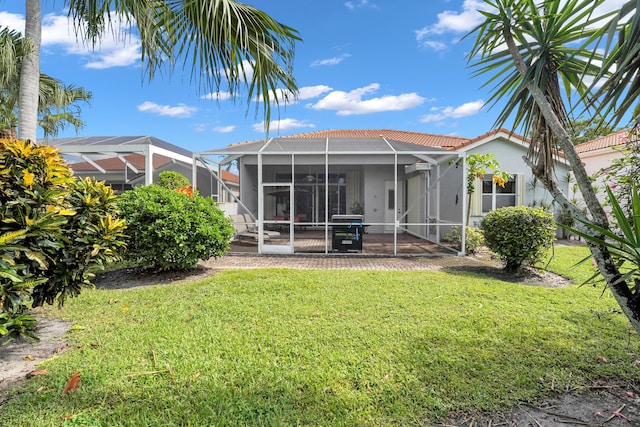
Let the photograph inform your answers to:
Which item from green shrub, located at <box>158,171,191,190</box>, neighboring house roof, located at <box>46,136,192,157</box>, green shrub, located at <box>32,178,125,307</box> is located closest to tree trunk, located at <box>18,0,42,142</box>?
green shrub, located at <box>32,178,125,307</box>

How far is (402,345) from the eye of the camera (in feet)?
12.6

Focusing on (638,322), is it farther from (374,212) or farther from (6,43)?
(374,212)

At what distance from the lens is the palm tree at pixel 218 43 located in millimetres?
3031

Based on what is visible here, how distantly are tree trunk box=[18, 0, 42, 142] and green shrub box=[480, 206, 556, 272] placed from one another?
9.08 m

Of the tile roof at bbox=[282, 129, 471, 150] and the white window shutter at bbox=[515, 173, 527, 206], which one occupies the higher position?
the tile roof at bbox=[282, 129, 471, 150]

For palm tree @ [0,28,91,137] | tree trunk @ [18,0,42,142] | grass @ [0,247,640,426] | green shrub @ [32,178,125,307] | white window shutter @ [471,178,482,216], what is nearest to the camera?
grass @ [0,247,640,426]

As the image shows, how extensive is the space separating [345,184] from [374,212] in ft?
7.25

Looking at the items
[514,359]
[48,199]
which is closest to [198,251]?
[48,199]

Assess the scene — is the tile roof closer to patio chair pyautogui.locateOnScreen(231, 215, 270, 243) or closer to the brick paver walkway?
patio chair pyautogui.locateOnScreen(231, 215, 270, 243)

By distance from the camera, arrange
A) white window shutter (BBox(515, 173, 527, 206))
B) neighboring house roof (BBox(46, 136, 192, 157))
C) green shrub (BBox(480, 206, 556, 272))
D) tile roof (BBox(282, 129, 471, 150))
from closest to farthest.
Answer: green shrub (BBox(480, 206, 556, 272)) < neighboring house roof (BBox(46, 136, 192, 157)) < white window shutter (BBox(515, 173, 527, 206)) < tile roof (BBox(282, 129, 471, 150))

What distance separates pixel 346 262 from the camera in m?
9.34

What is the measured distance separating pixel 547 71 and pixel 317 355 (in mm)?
3745

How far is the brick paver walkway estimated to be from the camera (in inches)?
339

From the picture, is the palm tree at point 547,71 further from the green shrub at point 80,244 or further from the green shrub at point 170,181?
the green shrub at point 170,181
